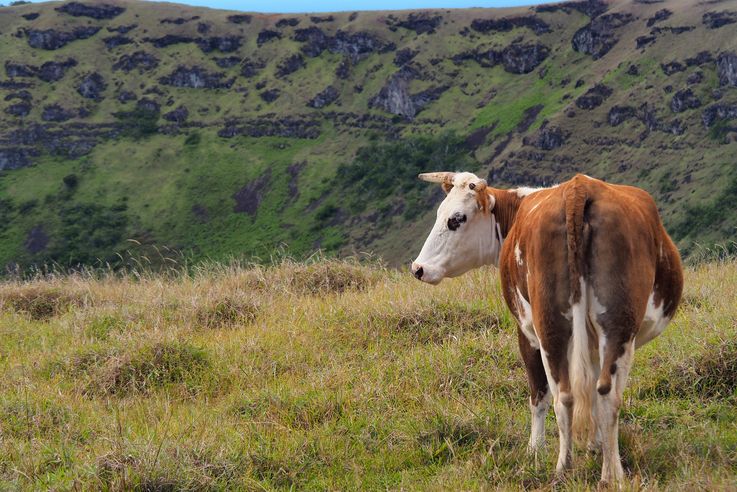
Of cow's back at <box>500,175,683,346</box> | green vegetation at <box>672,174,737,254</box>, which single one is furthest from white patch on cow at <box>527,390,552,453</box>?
green vegetation at <box>672,174,737,254</box>

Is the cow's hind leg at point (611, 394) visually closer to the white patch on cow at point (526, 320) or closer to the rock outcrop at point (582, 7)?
the white patch on cow at point (526, 320)

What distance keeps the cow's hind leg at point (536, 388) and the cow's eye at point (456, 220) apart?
1.18 metres

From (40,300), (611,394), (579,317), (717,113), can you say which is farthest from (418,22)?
(611,394)

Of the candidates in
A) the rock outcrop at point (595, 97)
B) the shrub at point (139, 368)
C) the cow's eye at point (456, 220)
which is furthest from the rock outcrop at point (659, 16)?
the shrub at point (139, 368)

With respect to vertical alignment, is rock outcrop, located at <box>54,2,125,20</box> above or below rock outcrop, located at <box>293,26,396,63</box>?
above

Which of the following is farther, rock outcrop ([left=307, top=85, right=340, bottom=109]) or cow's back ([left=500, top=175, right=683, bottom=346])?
rock outcrop ([left=307, top=85, right=340, bottom=109])

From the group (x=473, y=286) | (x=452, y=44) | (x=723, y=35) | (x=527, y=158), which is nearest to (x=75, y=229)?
(x=527, y=158)

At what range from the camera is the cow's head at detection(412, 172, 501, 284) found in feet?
19.0

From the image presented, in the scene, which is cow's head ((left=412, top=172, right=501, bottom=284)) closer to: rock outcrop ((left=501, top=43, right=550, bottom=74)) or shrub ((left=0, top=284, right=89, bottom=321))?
shrub ((left=0, top=284, right=89, bottom=321))

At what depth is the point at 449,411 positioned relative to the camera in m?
5.20

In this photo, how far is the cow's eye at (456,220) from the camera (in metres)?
5.80

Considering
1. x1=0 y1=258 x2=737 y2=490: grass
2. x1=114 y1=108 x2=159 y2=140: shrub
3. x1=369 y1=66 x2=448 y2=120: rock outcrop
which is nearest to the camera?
x1=0 y1=258 x2=737 y2=490: grass

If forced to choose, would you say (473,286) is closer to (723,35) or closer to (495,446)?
(495,446)

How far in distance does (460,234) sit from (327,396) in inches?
64.5
